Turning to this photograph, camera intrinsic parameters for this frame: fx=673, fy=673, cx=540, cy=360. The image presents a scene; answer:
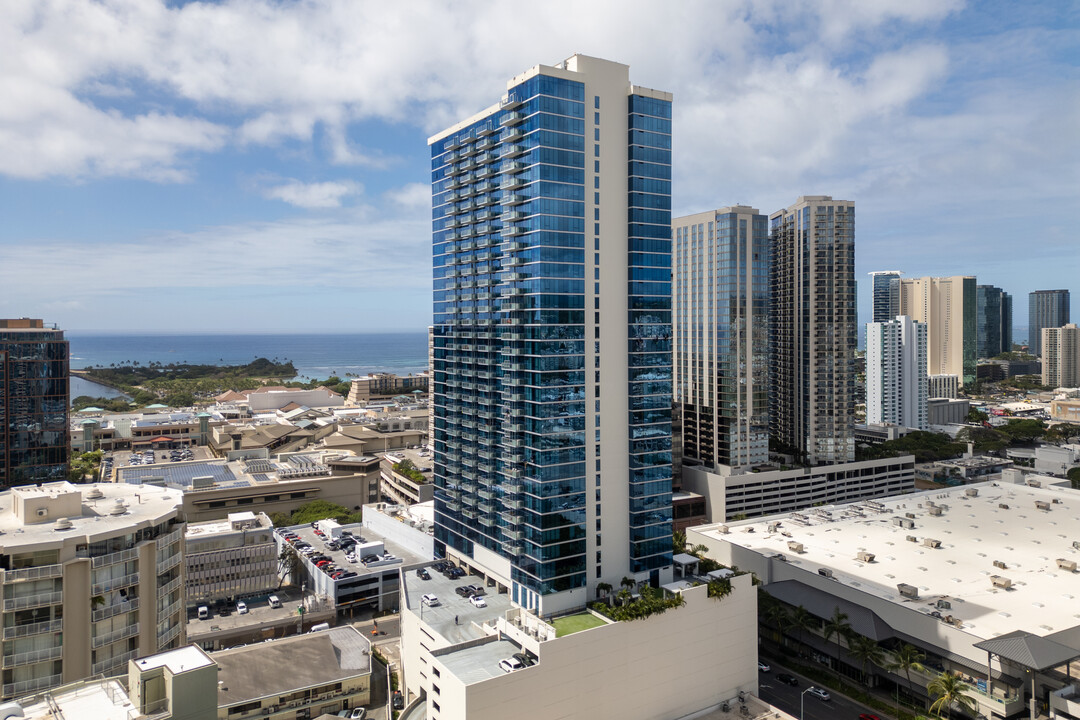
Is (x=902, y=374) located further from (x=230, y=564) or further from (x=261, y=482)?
(x=230, y=564)

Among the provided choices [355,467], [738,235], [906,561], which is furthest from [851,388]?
[355,467]

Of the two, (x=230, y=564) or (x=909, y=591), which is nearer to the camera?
(x=909, y=591)

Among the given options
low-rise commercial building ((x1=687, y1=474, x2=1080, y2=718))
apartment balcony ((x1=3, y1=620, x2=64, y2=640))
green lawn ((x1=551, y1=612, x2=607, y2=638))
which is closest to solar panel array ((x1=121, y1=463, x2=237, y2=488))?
apartment balcony ((x1=3, y1=620, x2=64, y2=640))

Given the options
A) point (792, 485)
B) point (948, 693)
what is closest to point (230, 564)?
point (948, 693)

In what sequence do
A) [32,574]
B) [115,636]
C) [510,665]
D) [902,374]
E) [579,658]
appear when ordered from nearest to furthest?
[32,574], [115,636], [510,665], [579,658], [902,374]

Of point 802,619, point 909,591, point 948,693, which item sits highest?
point 909,591

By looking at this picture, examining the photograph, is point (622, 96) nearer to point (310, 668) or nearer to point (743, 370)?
point (310, 668)
